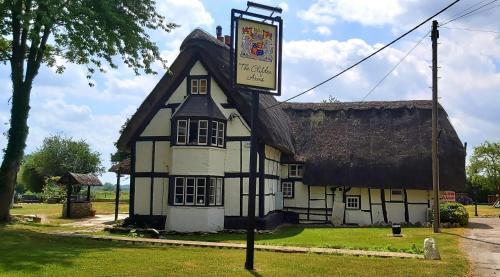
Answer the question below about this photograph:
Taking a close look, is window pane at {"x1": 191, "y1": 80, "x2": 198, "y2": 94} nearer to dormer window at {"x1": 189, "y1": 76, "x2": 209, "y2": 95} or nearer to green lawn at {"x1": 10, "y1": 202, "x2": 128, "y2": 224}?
dormer window at {"x1": 189, "y1": 76, "x2": 209, "y2": 95}

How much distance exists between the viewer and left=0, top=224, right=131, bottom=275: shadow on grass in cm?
1198

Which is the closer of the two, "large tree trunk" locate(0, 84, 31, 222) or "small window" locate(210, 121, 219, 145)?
"large tree trunk" locate(0, 84, 31, 222)

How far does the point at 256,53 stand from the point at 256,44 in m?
0.23

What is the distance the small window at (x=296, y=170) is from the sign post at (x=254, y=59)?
701 inches

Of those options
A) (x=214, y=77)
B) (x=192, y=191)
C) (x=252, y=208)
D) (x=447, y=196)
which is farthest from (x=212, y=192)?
(x=447, y=196)

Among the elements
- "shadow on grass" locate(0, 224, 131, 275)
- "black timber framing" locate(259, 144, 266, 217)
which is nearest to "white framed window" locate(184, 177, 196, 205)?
"black timber framing" locate(259, 144, 266, 217)

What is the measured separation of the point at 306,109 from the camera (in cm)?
3431

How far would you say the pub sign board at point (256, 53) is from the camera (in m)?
13.1

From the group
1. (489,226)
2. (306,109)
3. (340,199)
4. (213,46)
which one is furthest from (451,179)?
(213,46)

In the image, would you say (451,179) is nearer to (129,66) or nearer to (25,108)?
(129,66)

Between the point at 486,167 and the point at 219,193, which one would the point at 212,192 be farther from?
the point at 486,167

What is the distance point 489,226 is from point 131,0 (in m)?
21.6

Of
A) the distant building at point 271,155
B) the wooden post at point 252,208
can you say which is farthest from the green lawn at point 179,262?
the distant building at point 271,155

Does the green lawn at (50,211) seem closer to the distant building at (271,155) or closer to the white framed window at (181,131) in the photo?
the distant building at (271,155)
